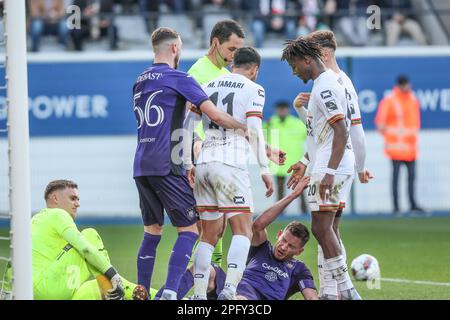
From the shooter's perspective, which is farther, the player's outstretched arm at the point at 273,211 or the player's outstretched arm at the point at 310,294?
the player's outstretched arm at the point at 273,211

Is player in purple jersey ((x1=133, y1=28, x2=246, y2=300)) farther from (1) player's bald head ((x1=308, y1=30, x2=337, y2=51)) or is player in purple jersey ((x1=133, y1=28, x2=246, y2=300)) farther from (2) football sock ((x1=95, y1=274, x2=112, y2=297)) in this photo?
(1) player's bald head ((x1=308, y1=30, x2=337, y2=51))

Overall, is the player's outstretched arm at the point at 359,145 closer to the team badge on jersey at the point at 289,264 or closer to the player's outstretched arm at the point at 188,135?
the team badge on jersey at the point at 289,264

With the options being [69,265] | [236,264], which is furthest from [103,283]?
[236,264]

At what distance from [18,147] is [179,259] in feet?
5.63

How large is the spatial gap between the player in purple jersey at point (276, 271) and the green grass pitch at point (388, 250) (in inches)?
38.3

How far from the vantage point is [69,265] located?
8.41 meters

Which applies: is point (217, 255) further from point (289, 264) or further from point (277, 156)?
point (277, 156)

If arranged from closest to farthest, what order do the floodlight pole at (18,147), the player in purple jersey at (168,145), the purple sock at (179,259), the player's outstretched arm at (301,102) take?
the floodlight pole at (18,147)
the purple sock at (179,259)
the player in purple jersey at (168,145)
the player's outstretched arm at (301,102)

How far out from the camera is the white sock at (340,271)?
8734 mm

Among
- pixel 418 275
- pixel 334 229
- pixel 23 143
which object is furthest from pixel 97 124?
pixel 23 143

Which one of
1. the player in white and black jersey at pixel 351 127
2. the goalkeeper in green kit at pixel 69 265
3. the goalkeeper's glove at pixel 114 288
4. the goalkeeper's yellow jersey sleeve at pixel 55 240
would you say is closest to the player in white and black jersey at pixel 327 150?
Result: the player in white and black jersey at pixel 351 127

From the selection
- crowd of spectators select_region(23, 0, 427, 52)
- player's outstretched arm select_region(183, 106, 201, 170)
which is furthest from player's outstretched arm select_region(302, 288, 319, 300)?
crowd of spectators select_region(23, 0, 427, 52)

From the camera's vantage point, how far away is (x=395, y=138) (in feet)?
64.6
